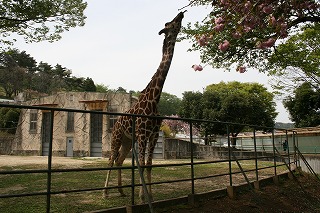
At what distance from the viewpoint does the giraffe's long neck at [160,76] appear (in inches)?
241

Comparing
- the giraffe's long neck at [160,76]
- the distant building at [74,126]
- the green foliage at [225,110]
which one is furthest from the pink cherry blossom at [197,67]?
the green foliage at [225,110]

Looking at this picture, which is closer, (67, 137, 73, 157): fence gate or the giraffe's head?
the giraffe's head

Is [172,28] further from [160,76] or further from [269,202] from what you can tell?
[269,202]

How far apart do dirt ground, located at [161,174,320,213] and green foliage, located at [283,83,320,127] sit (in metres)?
19.6

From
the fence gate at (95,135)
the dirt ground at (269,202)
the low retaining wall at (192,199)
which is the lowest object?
the dirt ground at (269,202)

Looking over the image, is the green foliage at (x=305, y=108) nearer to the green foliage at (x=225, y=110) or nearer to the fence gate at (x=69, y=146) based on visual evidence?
the green foliage at (x=225, y=110)

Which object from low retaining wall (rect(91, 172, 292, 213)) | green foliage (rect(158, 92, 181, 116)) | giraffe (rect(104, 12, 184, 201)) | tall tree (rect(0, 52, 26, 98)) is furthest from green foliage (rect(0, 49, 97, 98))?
low retaining wall (rect(91, 172, 292, 213))

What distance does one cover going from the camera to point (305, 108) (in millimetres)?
27359

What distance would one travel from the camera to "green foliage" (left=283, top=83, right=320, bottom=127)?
26.0 m

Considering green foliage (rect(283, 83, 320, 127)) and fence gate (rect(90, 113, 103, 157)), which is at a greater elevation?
green foliage (rect(283, 83, 320, 127))

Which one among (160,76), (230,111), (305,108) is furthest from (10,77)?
(160,76)

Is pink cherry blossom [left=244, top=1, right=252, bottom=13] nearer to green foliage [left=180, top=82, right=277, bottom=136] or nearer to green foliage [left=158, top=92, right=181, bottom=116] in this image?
green foliage [left=180, top=82, right=277, bottom=136]

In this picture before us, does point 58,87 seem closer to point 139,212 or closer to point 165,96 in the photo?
point 165,96

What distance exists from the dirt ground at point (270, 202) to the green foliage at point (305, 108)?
19584mm
